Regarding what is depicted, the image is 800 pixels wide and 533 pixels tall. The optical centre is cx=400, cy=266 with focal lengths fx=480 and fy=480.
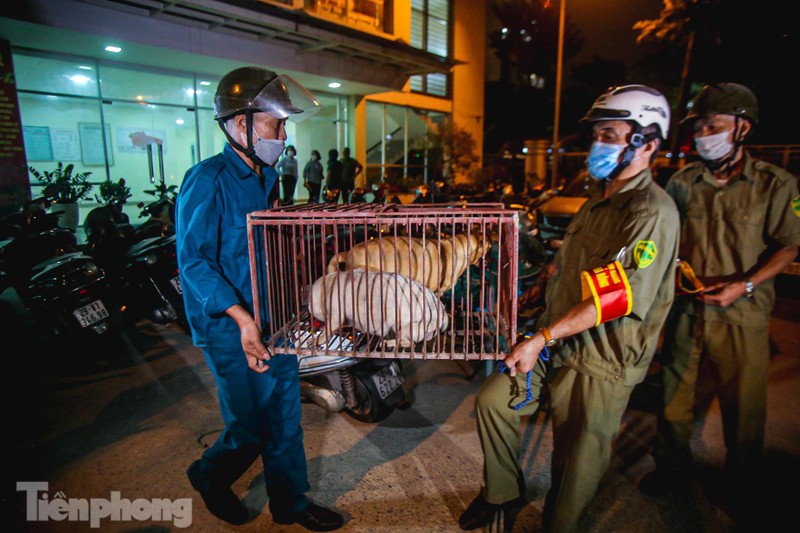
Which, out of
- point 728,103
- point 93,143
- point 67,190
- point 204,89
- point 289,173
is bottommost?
point 67,190

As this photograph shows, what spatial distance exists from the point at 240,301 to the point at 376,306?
24.9 inches

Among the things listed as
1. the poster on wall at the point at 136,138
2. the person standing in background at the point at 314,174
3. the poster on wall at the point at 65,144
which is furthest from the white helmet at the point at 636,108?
the poster on wall at the point at 136,138

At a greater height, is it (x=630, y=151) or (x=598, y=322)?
(x=630, y=151)

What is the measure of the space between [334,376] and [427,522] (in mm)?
1074

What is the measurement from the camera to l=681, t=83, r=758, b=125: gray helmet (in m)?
2.75

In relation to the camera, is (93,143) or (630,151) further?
(93,143)

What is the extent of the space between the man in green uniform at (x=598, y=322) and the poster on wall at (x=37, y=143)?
411 inches

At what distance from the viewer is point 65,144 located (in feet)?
32.1

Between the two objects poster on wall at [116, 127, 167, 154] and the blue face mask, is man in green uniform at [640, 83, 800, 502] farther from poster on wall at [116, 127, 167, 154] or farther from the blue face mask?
poster on wall at [116, 127, 167, 154]

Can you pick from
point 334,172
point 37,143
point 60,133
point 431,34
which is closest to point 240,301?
point 37,143

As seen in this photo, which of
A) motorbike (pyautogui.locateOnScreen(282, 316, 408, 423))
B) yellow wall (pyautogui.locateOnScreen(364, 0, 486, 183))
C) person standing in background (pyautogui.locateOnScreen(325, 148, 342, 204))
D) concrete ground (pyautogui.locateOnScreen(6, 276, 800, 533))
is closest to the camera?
concrete ground (pyautogui.locateOnScreen(6, 276, 800, 533))

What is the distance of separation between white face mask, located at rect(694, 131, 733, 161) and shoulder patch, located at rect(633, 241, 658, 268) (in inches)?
53.6

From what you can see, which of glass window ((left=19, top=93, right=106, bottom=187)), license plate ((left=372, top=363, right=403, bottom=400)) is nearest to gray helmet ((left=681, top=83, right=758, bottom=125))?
license plate ((left=372, top=363, right=403, bottom=400))

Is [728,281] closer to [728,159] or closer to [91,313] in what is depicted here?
[728,159]
